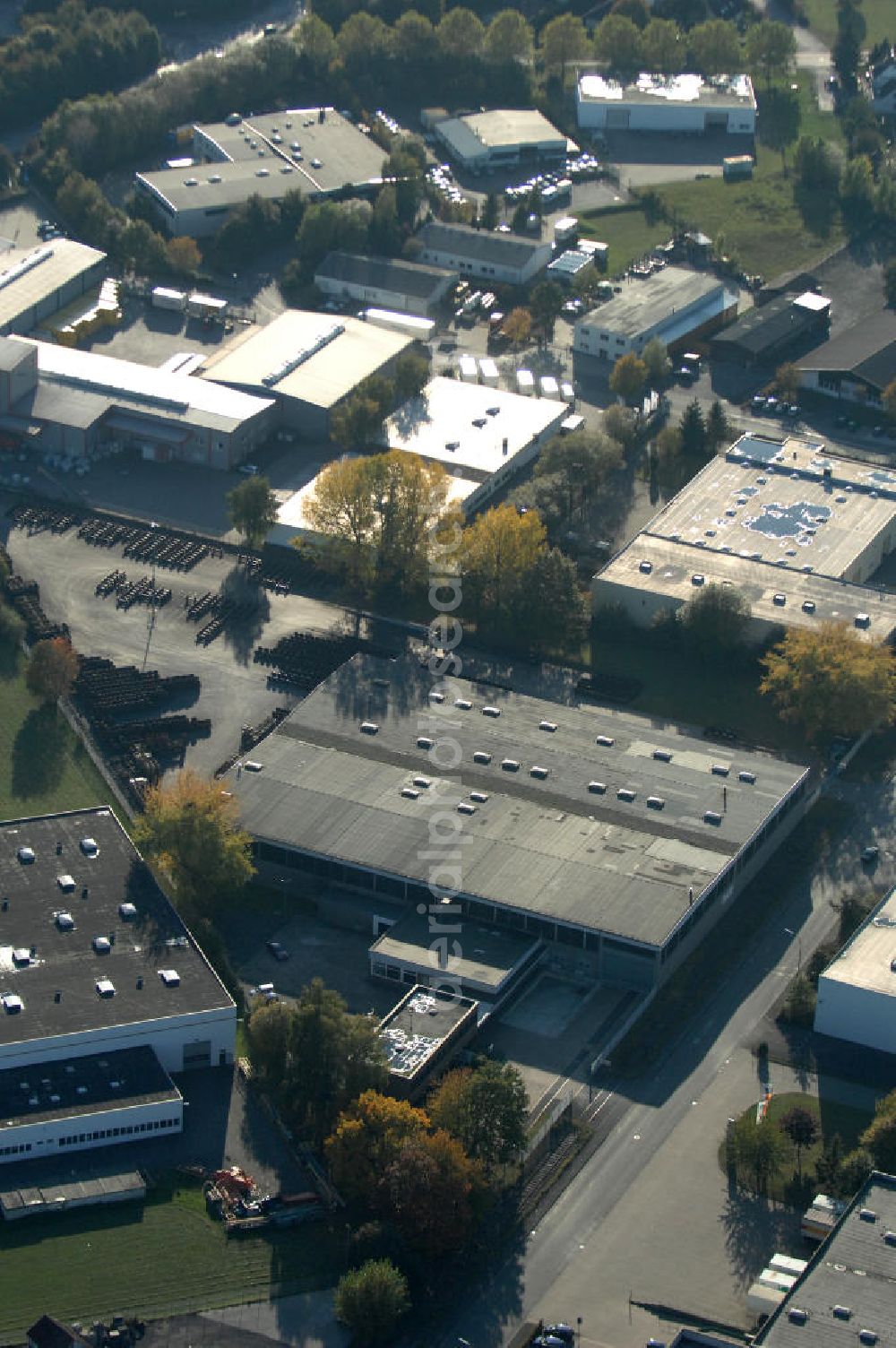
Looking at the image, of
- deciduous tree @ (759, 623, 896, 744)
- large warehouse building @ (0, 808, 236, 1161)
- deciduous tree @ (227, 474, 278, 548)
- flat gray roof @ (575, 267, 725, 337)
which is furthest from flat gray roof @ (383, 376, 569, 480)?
large warehouse building @ (0, 808, 236, 1161)

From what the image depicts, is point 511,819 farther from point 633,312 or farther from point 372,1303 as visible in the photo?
point 633,312

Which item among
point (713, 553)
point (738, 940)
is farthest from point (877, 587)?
point (738, 940)

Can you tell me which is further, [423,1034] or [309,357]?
[309,357]

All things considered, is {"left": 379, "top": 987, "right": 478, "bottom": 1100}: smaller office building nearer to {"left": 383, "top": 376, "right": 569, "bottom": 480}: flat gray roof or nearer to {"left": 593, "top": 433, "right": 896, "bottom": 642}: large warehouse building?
{"left": 593, "top": 433, "right": 896, "bottom": 642}: large warehouse building

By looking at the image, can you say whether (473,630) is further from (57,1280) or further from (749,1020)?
(57,1280)

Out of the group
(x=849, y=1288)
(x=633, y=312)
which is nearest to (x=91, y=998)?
(x=849, y=1288)

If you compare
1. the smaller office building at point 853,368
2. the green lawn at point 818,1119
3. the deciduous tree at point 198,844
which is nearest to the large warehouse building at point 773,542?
the smaller office building at point 853,368
